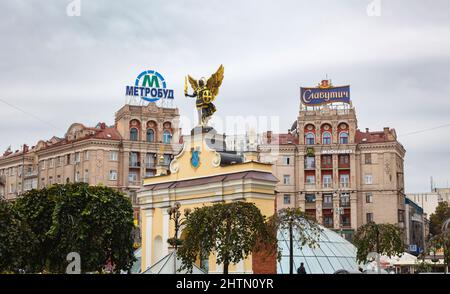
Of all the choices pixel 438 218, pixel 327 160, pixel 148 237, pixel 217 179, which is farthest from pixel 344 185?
pixel 217 179

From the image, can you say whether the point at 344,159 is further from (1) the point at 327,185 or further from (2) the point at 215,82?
(2) the point at 215,82

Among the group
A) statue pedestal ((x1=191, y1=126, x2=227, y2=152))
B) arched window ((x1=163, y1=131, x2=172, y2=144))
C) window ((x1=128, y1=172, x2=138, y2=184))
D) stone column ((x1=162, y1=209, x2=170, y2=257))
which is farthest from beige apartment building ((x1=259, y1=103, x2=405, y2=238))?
statue pedestal ((x1=191, y1=126, x2=227, y2=152))

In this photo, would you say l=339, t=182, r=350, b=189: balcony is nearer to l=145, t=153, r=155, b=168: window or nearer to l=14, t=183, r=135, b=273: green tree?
l=145, t=153, r=155, b=168: window

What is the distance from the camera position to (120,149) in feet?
267

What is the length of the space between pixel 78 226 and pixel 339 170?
48.3 meters

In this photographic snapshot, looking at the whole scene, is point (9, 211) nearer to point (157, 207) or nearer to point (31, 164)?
point (157, 207)

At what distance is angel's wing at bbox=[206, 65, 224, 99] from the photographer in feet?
157

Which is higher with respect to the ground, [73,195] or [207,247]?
[73,195]

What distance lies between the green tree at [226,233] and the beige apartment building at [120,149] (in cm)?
4657
